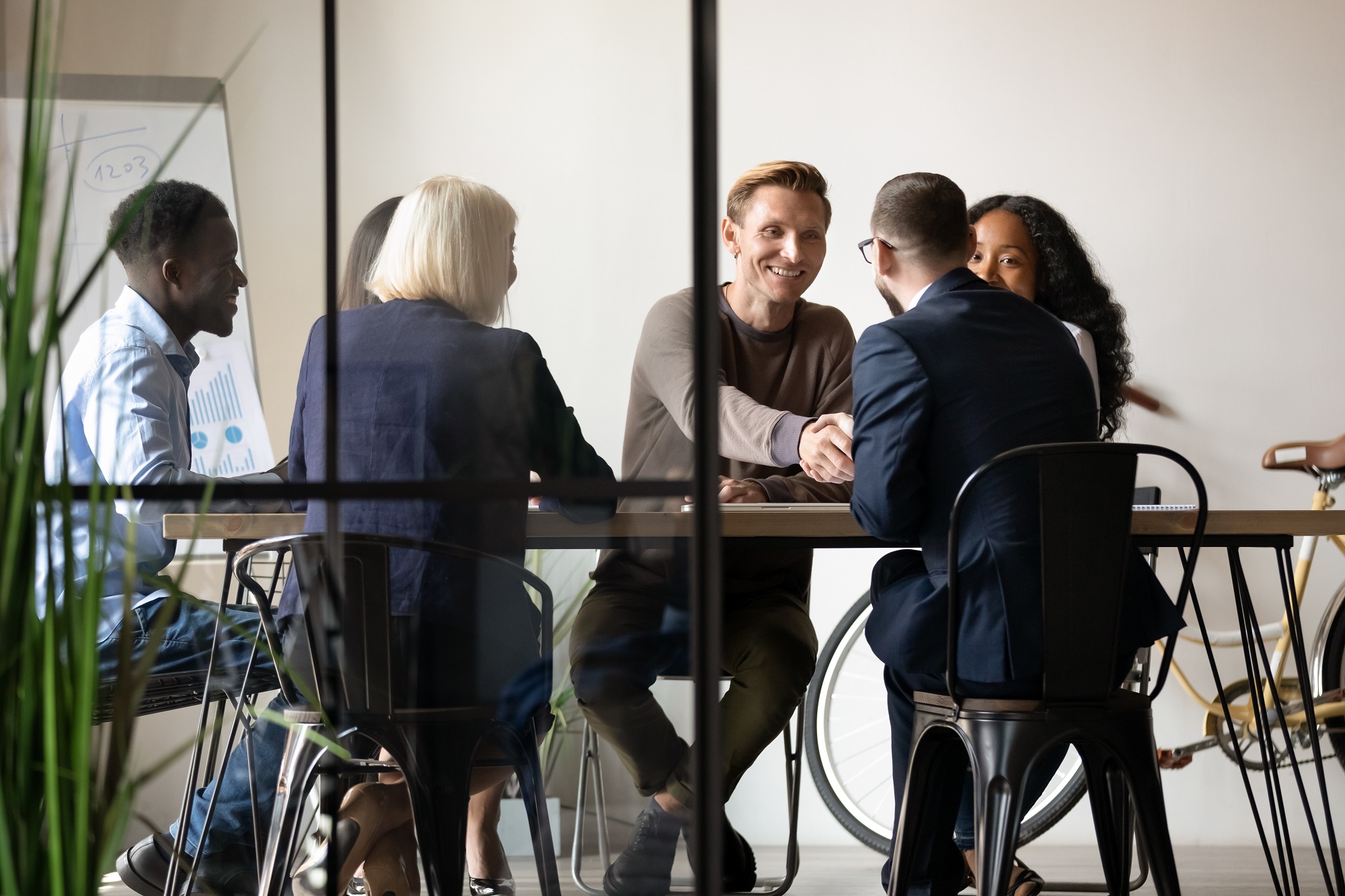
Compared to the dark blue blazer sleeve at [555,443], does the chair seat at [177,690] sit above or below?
below

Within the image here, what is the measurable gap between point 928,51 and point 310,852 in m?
3.08

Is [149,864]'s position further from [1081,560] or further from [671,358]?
[1081,560]

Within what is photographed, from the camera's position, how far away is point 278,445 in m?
0.94

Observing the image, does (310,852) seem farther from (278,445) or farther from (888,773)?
(888,773)

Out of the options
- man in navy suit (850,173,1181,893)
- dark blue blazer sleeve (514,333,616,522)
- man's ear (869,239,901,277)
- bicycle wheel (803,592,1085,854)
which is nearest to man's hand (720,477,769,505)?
man in navy suit (850,173,1181,893)

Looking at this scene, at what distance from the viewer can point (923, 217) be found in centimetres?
192

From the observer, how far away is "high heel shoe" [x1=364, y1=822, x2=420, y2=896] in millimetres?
950

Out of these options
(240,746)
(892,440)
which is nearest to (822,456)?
(892,440)

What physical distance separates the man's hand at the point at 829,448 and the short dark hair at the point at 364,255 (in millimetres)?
1186

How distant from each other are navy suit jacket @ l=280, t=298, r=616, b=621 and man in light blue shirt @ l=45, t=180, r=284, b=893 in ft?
0.23

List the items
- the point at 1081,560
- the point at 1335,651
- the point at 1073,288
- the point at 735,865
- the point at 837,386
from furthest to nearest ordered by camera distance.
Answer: the point at 1335,651 → the point at 1073,288 → the point at 837,386 → the point at 735,865 → the point at 1081,560

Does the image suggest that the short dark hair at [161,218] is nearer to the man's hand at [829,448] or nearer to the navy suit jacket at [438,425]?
the navy suit jacket at [438,425]

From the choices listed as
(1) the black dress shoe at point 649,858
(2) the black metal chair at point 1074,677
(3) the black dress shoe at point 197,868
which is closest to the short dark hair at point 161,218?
(3) the black dress shoe at point 197,868

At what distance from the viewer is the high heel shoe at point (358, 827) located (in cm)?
95
